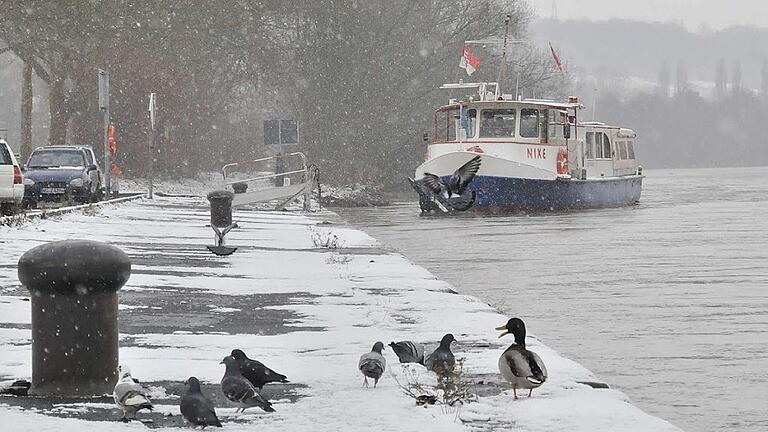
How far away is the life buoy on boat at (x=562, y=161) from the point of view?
47.4 m

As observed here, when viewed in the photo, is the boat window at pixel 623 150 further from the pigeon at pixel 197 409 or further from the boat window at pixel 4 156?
the pigeon at pixel 197 409

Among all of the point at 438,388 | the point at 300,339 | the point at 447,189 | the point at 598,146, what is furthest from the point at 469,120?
the point at 438,388

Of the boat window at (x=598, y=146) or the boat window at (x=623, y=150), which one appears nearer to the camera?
the boat window at (x=598, y=146)

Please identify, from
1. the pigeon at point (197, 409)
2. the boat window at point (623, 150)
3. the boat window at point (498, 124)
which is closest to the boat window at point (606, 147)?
the boat window at point (623, 150)

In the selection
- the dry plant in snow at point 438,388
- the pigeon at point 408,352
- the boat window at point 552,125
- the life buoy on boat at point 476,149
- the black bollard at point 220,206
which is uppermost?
the boat window at point 552,125

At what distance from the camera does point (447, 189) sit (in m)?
47.1

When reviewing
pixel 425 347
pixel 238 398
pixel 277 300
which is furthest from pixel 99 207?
pixel 238 398

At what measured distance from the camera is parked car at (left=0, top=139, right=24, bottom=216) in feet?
94.5

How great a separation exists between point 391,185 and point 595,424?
195 ft

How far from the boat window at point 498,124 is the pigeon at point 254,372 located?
127 feet

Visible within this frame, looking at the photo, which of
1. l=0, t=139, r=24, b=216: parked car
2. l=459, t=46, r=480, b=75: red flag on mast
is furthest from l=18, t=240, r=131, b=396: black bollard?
l=459, t=46, r=480, b=75: red flag on mast

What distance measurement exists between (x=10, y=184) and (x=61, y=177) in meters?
7.22

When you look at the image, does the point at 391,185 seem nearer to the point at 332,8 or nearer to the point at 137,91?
the point at 332,8

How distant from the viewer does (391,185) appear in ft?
221
